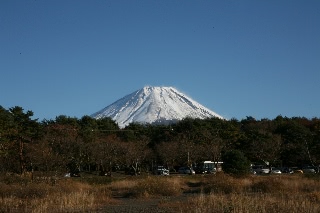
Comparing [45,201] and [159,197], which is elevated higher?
[45,201]

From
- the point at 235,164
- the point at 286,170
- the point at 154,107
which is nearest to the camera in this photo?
the point at 235,164

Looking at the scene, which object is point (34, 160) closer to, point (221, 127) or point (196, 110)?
point (221, 127)

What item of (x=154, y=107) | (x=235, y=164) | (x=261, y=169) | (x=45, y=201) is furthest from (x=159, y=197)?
(x=154, y=107)

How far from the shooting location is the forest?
37719 millimetres

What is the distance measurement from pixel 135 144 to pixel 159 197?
28.0 m

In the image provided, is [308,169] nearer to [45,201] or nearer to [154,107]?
[45,201]

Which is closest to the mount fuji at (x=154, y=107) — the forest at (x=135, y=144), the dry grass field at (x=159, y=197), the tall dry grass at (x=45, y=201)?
Result: the forest at (x=135, y=144)

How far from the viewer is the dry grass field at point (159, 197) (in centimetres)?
1264

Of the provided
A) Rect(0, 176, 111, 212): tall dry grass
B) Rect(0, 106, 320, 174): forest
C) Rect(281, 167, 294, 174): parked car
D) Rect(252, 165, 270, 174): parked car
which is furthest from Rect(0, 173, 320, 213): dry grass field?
Rect(281, 167, 294, 174): parked car

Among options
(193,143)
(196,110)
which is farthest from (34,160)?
(196,110)

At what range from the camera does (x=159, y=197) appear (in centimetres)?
2158

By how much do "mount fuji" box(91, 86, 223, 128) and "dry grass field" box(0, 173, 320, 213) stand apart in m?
100

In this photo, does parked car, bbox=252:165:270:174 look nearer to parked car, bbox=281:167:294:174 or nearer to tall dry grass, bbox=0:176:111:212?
parked car, bbox=281:167:294:174

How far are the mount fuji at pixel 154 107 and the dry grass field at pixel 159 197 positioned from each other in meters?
100
